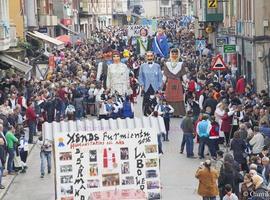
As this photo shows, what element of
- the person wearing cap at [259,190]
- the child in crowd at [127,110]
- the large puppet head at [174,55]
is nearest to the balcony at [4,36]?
the large puppet head at [174,55]

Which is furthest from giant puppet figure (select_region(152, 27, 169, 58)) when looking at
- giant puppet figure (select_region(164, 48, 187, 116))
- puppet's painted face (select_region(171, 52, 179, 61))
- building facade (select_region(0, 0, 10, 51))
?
puppet's painted face (select_region(171, 52, 179, 61))

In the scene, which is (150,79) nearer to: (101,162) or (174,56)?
(174,56)

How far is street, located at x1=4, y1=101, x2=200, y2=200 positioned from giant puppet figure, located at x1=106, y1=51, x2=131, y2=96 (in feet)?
19.7

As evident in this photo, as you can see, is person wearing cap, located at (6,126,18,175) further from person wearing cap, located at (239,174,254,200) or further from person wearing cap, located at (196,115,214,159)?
person wearing cap, located at (239,174,254,200)

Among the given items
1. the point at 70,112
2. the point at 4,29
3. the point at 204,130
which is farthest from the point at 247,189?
the point at 4,29

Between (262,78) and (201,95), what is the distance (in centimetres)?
494

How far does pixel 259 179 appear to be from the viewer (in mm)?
17266

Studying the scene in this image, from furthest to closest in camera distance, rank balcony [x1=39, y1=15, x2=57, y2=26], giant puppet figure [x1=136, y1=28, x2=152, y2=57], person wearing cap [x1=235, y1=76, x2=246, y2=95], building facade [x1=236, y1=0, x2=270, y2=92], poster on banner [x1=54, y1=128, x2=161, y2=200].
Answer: balcony [x1=39, y1=15, x2=57, y2=26], giant puppet figure [x1=136, y1=28, x2=152, y2=57], building facade [x1=236, y1=0, x2=270, y2=92], person wearing cap [x1=235, y1=76, x2=246, y2=95], poster on banner [x1=54, y1=128, x2=161, y2=200]

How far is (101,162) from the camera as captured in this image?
15.7m

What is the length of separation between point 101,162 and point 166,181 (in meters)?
7.06

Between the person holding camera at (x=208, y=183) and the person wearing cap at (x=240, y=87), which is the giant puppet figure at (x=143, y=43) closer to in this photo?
the person wearing cap at (x=240, y=87)

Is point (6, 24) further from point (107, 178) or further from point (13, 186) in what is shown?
point (107, 178)

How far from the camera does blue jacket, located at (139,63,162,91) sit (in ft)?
107

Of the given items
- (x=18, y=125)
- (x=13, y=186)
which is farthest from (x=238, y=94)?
(x=13, y=186)
